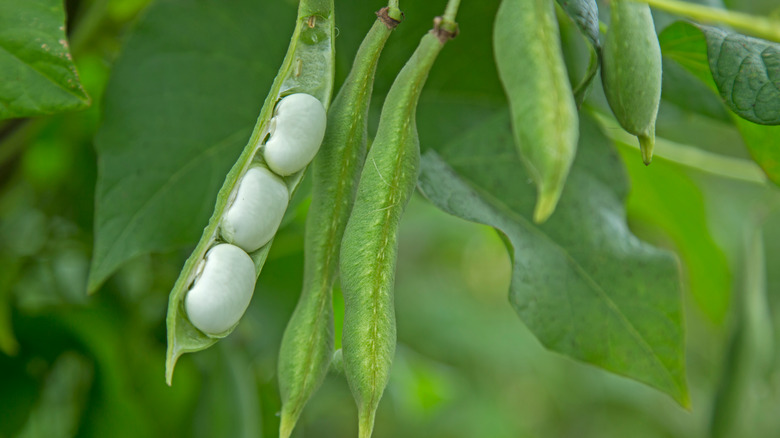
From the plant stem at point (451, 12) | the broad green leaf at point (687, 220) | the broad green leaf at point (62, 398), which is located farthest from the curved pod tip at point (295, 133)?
the broad green leaf at point (687, 220)

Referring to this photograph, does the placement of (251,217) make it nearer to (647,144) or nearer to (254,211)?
(254,211)

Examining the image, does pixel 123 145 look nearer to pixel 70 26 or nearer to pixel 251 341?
pixel 70 26

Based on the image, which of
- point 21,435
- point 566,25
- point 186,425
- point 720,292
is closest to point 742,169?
point 720,292

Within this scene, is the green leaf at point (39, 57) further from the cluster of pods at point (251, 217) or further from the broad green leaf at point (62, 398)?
the broad green leaf at point (62, 398)

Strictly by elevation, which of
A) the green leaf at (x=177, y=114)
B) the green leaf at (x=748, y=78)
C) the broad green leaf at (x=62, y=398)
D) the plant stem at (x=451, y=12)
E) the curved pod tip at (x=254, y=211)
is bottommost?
the broad green leaf at (x=62, y=398)

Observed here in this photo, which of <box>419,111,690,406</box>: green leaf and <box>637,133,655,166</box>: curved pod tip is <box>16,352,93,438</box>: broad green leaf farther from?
<box>637,133,655,166</box>: curved pod tip

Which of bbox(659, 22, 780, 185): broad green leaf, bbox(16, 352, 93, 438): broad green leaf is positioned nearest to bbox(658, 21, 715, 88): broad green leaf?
bbox(659, 22, 780, 185): broad green leaf
